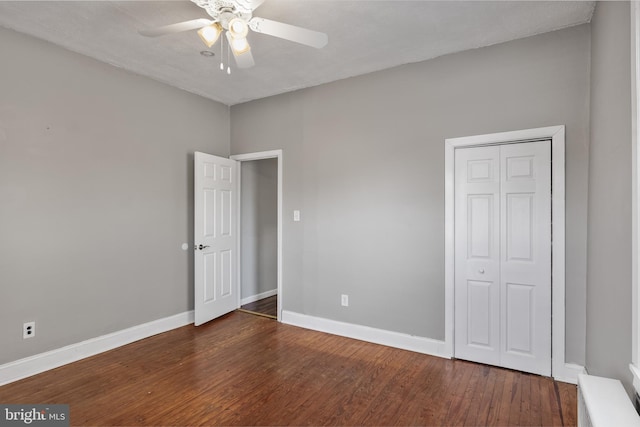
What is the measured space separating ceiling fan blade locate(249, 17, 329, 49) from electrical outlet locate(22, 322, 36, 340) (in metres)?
2.92

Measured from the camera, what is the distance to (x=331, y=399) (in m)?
2.48

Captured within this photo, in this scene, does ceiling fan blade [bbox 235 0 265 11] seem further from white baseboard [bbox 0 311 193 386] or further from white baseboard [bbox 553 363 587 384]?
white baseboard [bbox 553 363 587 384]

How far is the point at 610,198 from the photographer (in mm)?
1965

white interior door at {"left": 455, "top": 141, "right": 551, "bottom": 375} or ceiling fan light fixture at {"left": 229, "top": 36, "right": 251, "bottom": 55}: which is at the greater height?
ceiling fan light fixture at {"left": 229, "top": 36, "right": 251, "bottom": 55}

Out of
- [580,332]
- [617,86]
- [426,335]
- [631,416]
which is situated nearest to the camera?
[631,416]

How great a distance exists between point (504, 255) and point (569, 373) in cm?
99

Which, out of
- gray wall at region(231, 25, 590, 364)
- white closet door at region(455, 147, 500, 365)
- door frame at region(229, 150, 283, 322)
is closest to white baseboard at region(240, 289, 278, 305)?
door frame at region(229, 150, 283, 322)

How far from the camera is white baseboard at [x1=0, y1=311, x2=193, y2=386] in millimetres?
2730

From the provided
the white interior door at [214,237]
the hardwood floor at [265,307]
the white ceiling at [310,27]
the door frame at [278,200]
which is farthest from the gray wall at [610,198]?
the white interior door at [214,237]

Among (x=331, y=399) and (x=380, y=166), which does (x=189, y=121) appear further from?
(x=331, y=399)

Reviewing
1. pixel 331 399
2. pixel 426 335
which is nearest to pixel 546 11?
pixel 426 335

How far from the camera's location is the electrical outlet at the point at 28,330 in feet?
9.20

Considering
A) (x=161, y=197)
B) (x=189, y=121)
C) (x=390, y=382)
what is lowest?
(x=390, y=382)

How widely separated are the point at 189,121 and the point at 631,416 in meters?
4.36
